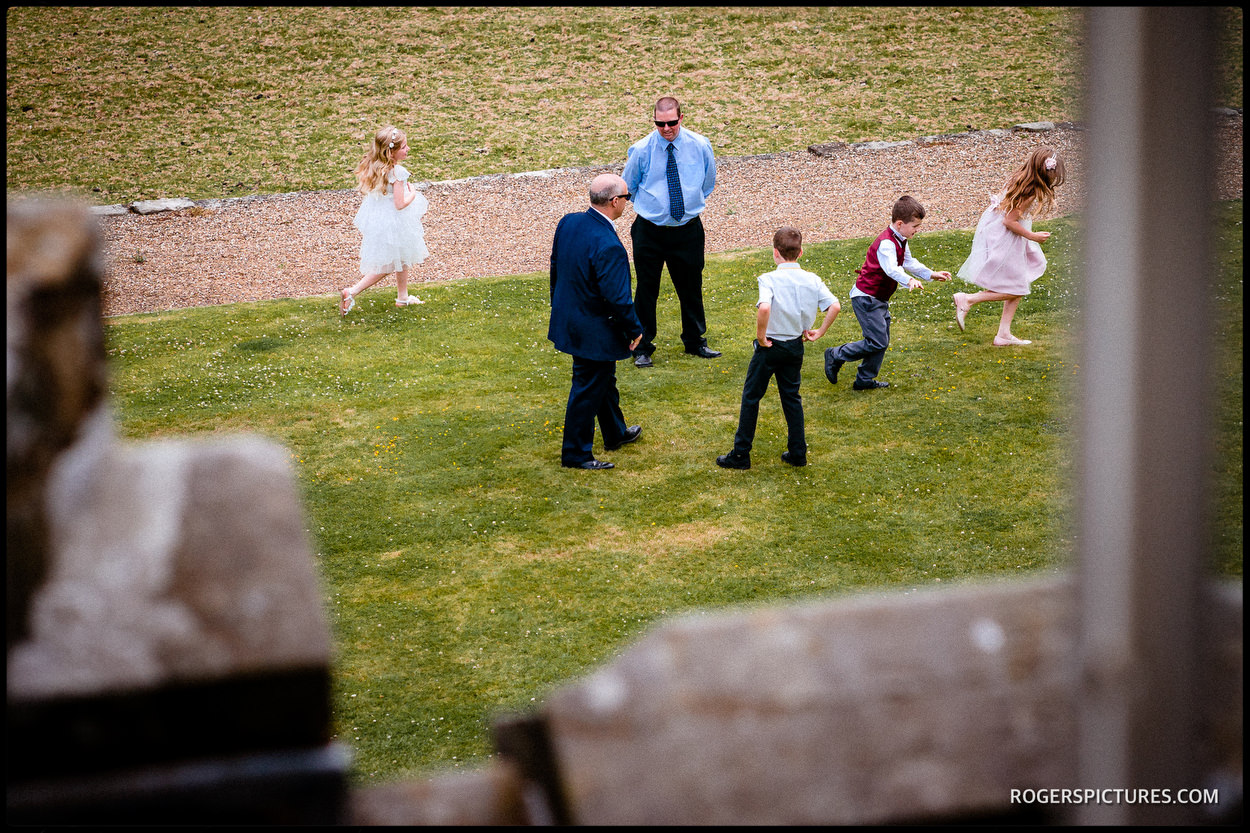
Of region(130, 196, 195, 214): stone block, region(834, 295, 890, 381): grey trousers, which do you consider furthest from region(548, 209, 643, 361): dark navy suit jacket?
region(130, 196, 195, 214): stone block

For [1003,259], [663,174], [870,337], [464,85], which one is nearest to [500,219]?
[663,174]

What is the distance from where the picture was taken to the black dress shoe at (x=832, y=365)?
892 centimetres

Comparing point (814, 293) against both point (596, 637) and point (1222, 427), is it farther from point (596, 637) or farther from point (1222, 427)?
point (1222, 427)

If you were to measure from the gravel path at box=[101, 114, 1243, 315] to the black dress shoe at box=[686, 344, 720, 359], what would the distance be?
3671mm

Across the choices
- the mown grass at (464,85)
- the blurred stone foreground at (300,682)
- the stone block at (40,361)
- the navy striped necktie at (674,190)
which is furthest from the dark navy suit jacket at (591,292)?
the mown grass at (464,85)

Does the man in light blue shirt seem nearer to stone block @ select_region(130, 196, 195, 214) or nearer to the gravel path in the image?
the gravel path

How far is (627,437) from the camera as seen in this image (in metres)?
8.15

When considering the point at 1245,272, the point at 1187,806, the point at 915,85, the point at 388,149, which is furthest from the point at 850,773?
the point at 915,85

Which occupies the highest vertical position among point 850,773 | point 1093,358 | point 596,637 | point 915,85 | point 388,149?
point 915,85

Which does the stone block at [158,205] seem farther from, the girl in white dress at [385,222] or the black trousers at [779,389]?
the black trousers at [779,389]

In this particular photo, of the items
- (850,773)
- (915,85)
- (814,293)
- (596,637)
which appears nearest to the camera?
(850,773)

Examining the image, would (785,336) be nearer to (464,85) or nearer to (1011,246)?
(1011,246)

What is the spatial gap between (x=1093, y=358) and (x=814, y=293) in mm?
6338

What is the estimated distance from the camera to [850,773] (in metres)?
1.14
